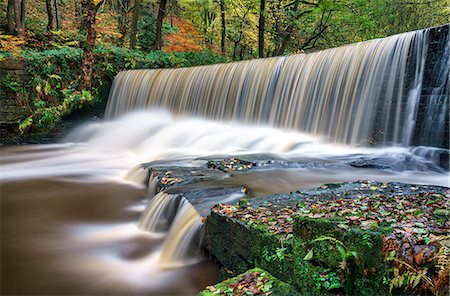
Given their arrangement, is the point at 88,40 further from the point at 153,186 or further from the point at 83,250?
the point at 83,250

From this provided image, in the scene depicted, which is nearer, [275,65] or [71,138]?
[275,65]

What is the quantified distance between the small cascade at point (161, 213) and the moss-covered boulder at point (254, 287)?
5.90 feet

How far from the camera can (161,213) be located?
4.13 meters

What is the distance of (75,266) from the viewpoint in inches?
135

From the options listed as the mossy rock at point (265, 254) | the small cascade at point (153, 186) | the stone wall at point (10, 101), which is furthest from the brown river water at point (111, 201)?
the stone wall at point (10, 101)

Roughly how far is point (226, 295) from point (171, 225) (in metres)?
1.84

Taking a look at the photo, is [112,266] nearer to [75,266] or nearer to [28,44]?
[75,266]

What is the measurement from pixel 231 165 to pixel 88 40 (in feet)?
27.1

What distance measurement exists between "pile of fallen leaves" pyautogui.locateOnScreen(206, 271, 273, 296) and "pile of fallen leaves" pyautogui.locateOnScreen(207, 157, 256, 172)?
9.69ft

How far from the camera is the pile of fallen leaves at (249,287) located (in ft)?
6.92

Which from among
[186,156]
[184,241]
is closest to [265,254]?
[184,241]

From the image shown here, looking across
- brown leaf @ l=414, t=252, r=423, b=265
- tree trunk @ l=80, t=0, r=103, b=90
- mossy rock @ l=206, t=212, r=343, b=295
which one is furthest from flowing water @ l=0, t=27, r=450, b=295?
brown leaf @ l=414, t=252, r=423, b=265

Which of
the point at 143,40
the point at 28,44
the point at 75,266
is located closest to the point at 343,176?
the point at 75,266

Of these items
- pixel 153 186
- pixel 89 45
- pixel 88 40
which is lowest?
pixel 153 186
